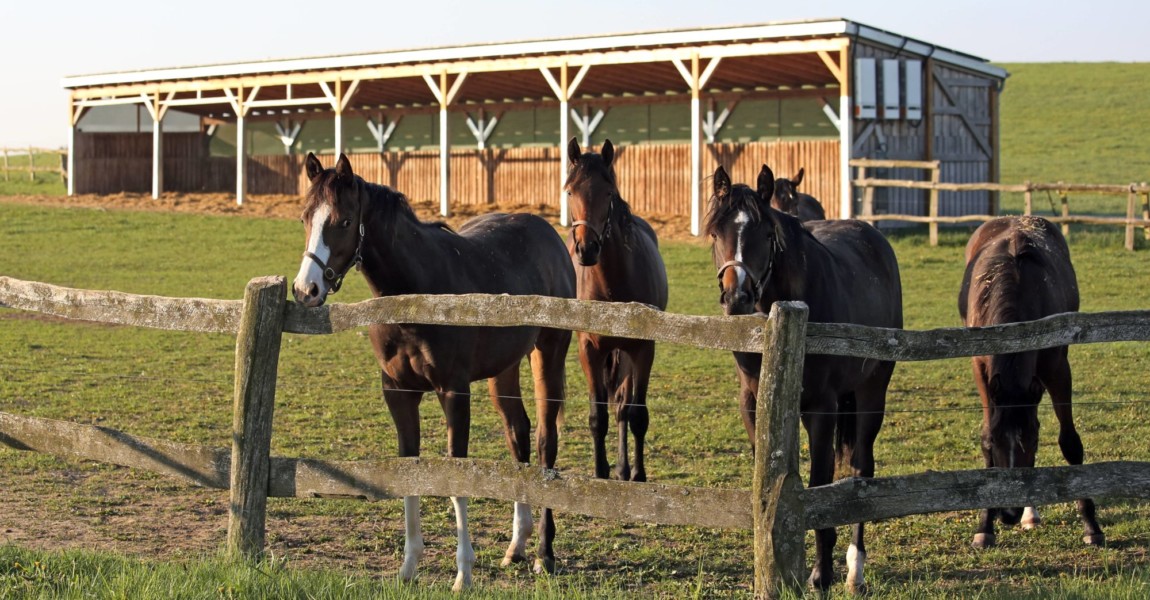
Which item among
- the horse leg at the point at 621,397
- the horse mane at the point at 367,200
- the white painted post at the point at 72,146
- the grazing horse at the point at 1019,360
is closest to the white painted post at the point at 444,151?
the white painted post at the point at 72,146

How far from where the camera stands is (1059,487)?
5449mm

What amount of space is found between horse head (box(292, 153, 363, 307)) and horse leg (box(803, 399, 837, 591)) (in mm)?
2444

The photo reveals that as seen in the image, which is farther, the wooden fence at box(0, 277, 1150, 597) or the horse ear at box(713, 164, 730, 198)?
the horse ear at box(713, 164, 730, 198)

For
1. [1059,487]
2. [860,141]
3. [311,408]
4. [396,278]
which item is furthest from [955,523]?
[860,141]

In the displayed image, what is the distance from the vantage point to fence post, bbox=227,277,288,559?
5738 mm

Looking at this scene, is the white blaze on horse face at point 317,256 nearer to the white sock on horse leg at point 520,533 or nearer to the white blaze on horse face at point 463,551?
the white blaze on horse face at point 463,551

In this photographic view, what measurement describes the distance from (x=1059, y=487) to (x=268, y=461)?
3508 mm

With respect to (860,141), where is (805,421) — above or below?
below

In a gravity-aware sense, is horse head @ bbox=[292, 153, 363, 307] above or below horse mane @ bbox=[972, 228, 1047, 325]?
above

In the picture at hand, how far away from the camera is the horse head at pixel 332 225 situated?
626cm

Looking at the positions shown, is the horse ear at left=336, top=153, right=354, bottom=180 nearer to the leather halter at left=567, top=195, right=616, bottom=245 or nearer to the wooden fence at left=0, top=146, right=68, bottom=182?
the leather halter at left=567, top=195, right=616, bottom=245

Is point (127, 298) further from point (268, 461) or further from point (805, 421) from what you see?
point (805, 421)

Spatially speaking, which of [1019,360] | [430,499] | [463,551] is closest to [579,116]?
[430,499]

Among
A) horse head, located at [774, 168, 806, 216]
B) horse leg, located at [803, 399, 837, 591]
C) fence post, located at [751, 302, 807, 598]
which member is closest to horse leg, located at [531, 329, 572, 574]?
horse leg, located at [803, 399, 837, 591]
